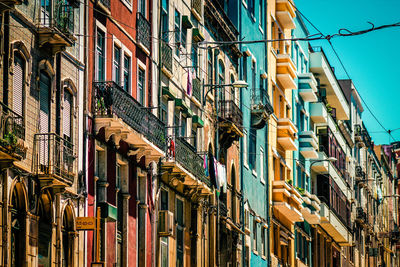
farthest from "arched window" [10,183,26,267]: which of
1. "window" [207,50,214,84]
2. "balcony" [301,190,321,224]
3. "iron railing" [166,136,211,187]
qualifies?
"balcony" [301,190,321,224]

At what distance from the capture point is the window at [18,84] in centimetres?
2495

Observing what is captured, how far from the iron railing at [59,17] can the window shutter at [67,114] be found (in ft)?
5.05

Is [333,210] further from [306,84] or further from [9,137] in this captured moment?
[9,137]

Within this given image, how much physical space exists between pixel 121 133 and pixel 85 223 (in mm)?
3624

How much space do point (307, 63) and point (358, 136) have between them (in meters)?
19.6

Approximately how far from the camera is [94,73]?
30.0 metres

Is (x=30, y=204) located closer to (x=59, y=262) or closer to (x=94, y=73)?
(x=59, y=262)

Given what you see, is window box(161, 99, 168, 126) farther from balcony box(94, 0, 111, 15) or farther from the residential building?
the residential building

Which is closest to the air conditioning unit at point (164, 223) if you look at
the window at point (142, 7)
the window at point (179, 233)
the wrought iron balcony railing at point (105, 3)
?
the window at point (179, 233)

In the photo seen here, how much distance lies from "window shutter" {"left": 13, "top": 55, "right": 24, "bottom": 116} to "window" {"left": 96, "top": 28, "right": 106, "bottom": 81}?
511 centimetres

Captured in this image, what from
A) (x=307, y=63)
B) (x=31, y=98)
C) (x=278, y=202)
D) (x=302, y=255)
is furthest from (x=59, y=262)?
(x=307, y=63)

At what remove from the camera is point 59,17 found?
26.9 metres

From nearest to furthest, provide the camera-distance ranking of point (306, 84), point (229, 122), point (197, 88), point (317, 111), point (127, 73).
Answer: point (127, 73)
point (197, 88)
point (229, 122)
point (306, 84)
point (317, 111)

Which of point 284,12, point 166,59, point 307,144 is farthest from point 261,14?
point 166,59
